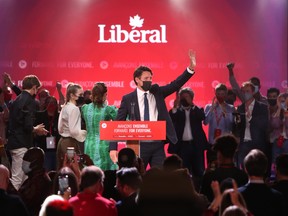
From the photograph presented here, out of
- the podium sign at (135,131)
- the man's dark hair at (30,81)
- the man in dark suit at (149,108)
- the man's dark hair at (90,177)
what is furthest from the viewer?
A: the man's dark hair at (30,81)

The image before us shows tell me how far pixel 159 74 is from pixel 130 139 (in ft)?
18.8

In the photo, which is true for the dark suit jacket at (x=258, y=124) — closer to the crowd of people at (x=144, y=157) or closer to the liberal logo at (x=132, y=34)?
the crowd of people at (x=144, y=157)

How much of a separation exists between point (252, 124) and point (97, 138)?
2369 mm

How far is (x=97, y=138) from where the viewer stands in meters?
9.39

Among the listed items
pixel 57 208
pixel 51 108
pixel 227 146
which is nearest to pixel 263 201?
pixel 227 146

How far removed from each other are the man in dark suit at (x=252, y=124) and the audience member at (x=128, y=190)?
4.65 meters

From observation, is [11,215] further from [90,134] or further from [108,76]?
[108,76]

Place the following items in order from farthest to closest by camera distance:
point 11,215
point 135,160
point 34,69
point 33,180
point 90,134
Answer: point 34,69 < point 90,134 < point 135,160 < point 33,180 < point 11,215

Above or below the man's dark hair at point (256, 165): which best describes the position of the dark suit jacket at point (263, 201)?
below

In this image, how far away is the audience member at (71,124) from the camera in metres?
9.65

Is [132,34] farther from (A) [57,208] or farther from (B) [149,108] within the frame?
(A) [57,208]

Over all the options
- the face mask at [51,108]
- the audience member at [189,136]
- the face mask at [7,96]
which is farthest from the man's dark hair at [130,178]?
the face mask at [7,96]

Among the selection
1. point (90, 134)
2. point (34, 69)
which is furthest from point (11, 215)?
point (34, 69)

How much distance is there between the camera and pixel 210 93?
13734 mm
